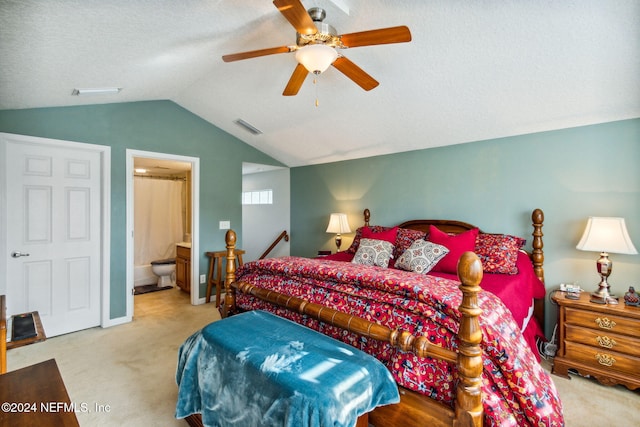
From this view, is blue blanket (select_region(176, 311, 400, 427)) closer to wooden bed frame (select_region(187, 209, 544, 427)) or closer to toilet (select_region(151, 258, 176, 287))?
wooden bed frame (select_region(187, 209, 544, 427))

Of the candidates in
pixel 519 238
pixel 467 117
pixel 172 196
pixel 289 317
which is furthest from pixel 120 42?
pixel 172 196

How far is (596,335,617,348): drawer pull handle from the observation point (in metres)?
2.26

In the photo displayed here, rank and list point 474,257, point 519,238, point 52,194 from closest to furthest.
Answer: point 474,257, point 519,238, point 52,194

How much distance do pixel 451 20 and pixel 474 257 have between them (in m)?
1.68

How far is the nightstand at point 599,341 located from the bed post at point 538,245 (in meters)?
0.44

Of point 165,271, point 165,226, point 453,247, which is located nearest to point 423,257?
point 453,247

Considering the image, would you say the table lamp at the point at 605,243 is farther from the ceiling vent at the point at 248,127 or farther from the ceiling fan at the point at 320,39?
the ceiling vent at the point at 248,127

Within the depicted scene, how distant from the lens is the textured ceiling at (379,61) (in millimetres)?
1878

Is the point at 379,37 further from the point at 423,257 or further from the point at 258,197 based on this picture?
the point at 258,197

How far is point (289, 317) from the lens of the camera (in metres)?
2.17

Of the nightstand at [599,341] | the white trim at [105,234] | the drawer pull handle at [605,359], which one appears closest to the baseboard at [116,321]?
the white trim at [105,234]

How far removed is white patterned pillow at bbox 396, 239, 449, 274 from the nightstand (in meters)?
0.95

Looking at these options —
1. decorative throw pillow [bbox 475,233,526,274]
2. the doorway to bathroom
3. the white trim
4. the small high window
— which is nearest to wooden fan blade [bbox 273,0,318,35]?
decorative throw pillow [bbox 475,233,526,274]

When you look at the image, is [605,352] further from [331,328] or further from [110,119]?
[110,119]
